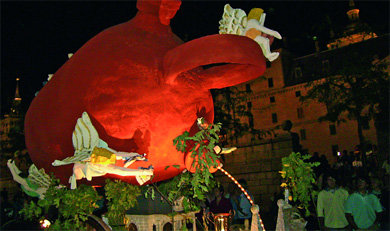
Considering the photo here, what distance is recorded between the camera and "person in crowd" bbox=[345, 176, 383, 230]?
23.2ft

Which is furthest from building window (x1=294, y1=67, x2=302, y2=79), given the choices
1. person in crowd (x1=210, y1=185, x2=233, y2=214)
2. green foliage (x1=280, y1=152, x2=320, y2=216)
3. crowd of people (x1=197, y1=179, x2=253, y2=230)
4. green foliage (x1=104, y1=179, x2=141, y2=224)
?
green foliage (x1=104, y1=179, x2=141, y2=224)

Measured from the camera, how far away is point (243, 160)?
14.5m

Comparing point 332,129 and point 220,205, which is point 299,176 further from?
point 332,129

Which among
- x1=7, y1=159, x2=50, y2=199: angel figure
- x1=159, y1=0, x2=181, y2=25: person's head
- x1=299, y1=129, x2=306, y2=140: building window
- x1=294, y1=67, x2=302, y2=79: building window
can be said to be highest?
x1=294, y1=67, x2=302, y2=79: building window

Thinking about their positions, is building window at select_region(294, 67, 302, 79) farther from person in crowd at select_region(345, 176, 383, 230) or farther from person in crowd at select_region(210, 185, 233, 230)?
person in crowd at select_region(345, 176, 383, 230)

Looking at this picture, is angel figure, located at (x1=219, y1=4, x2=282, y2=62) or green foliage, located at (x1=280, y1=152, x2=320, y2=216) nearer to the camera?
angel figure, located at (x1=219, y1=4, x2=282, y2=62)

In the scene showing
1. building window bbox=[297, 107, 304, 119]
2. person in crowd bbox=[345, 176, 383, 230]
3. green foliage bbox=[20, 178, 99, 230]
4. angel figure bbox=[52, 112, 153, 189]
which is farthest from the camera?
building window bbox=[297, 107, 304, 119]

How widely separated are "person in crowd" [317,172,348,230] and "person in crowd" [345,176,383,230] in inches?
11.4

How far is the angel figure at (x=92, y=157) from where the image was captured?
17.0 ft

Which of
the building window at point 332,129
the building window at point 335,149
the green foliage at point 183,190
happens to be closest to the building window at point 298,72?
the building window at point 332,129

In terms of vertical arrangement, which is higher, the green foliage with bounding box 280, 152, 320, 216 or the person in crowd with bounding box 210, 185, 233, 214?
the green foliage with bounding box 280, 152, 320, 216

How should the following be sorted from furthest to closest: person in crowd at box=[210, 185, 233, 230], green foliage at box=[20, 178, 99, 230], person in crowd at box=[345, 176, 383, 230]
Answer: person in crowd at box=[210, 185, 233, 230] < person in crowd at box=[345, 176, 383, 230] < green foliage at box=[20, 178, 99, 230]

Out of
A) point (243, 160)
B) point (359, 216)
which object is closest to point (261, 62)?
point (359, 216)

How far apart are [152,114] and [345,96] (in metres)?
12.0
